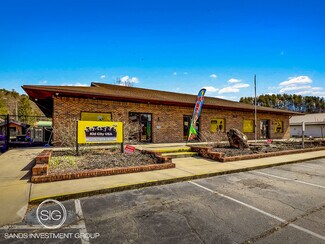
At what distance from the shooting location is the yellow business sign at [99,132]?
8184 mm

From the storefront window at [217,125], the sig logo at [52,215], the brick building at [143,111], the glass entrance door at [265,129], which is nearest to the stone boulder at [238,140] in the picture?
the brick building at [143,111]

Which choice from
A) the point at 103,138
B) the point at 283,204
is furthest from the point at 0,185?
the point at 283,204

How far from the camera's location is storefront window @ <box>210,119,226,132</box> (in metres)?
17.1

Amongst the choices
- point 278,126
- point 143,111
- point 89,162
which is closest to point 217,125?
point 143,111

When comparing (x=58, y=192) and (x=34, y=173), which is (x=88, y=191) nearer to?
(x=58, y=192)

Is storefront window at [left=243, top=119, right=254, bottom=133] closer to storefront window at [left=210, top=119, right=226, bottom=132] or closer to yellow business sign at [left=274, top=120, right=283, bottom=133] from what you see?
storefront window at [left=210, top=119, right=226, bottom=132]

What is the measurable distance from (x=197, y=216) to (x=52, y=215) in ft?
8.57

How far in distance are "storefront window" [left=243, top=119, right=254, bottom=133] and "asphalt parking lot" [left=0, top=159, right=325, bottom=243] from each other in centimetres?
1468

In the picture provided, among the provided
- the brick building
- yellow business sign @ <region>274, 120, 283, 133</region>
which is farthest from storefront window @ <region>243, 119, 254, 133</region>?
yellow business sign @ <region>274, 120, 283, 133</region>

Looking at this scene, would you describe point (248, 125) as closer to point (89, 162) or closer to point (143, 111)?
point (143, 111)

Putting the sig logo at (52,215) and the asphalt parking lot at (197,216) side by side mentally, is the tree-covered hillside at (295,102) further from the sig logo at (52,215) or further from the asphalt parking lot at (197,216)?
the sig logo at (52,215)

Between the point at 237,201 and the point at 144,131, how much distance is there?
10.9 metres

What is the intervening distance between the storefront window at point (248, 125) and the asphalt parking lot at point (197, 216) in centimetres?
1468

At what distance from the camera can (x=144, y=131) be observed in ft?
48.1
